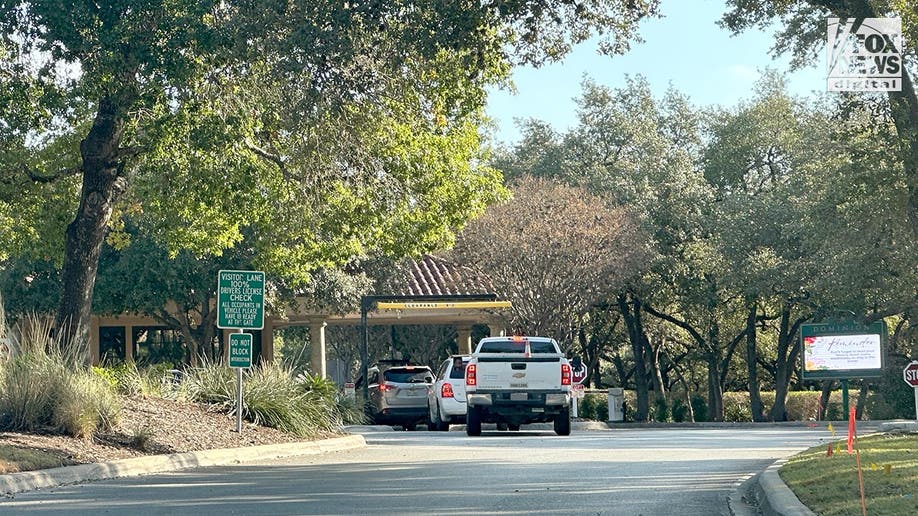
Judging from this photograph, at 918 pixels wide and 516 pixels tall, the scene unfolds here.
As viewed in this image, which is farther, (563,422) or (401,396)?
(401,396)

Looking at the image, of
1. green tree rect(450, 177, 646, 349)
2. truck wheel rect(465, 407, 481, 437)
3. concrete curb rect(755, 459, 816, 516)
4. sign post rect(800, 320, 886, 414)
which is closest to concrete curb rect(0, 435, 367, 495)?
truck wheel rect(465, 407, 481, 437)

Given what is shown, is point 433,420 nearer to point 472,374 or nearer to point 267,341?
point 472,374

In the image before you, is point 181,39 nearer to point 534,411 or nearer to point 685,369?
point 534,411

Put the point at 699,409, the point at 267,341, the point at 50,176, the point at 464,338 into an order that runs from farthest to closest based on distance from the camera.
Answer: the point at 699,409
the point at 267,341
the point at 464,338
the point at 50,176

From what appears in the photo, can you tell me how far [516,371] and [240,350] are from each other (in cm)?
624

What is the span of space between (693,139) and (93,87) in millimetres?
39854

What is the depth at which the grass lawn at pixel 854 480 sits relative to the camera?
36.2ft

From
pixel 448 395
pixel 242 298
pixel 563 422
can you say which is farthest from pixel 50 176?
pixel 563 422

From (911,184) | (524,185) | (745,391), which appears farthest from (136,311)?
(745,391)

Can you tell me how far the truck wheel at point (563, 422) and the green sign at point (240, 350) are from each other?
7.63 metres

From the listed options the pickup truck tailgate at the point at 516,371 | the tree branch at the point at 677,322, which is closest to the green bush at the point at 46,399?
the pickup truck tailgate at the point at 516,371

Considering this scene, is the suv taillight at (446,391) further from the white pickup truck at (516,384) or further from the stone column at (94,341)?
the stone column at (94,341)

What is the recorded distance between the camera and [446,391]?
102 feet

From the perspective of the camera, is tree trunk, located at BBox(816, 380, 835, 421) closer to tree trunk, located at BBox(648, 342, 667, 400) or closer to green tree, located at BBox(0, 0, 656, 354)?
tree trunk, located at BBox(648, 342, 667, 400)
